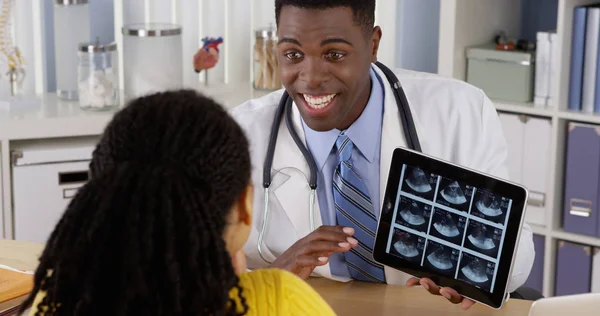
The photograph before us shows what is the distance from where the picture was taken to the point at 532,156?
2.84 m

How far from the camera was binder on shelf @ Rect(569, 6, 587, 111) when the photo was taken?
2.69 meters

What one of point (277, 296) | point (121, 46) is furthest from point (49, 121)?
point (277, 296)

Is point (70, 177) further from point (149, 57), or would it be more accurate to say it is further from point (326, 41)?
point (326, 41)

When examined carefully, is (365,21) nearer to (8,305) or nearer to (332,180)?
(332,180)

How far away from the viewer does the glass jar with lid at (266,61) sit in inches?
119

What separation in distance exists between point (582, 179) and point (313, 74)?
1313 mm

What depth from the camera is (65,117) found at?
2670 millimetres

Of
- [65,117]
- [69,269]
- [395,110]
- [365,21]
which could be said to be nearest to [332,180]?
[395,110]

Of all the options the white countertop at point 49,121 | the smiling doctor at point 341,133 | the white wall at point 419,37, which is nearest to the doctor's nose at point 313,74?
the smiling doctor at point 341,133

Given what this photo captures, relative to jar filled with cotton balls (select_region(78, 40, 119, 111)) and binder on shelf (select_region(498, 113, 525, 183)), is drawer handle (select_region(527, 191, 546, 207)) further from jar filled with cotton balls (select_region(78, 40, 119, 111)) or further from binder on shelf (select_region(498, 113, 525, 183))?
jar filled with cotton balls (select_region(78, 40, 119, 111))

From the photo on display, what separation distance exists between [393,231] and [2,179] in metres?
1.41

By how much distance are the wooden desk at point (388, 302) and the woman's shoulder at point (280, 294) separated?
0.47 meters

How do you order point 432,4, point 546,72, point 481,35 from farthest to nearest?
point 432,4
point 481,35
point 546,72

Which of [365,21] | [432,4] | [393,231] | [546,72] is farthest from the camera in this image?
[432,4]
